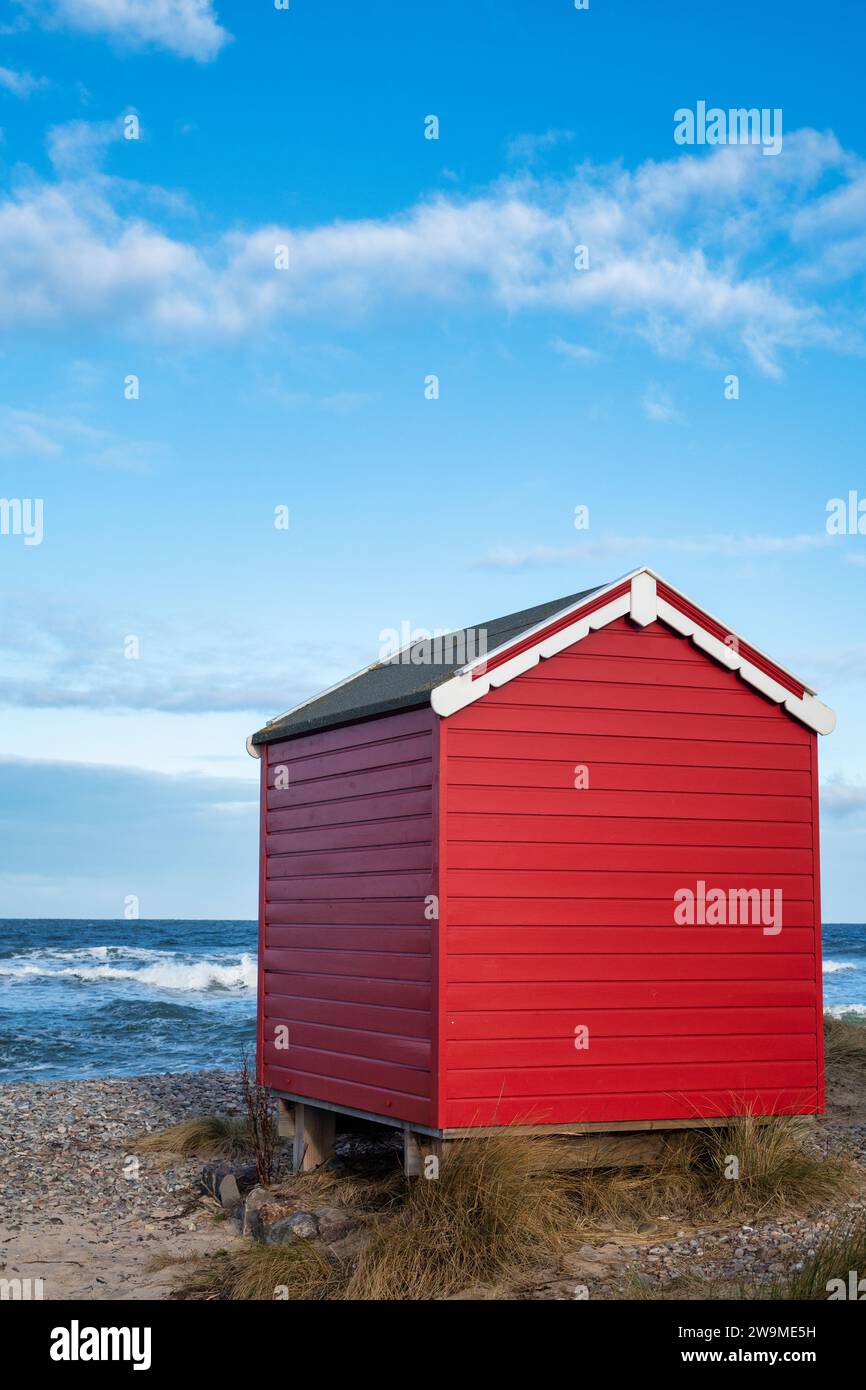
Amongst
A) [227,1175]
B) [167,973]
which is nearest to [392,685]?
[227,1175]

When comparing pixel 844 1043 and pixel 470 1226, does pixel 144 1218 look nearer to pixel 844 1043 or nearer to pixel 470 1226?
pixel 470 1226

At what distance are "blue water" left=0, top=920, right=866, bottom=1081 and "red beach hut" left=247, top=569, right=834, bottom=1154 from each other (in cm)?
1124

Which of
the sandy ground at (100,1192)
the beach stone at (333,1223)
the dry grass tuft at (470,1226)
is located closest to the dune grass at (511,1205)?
the dry grass tuft at (470,1226)

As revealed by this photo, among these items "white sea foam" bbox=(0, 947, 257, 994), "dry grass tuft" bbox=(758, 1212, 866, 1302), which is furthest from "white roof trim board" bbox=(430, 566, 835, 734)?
"white sea foam" bbox=(0, 947, 257, 994)

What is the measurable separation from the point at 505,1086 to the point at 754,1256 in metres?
1.90

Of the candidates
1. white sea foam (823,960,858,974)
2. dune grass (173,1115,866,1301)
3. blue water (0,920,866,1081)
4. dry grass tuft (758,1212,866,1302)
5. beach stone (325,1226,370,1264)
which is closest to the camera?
dry grass tuft (758,1212,866,1302)

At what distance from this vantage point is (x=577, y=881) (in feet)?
30.9

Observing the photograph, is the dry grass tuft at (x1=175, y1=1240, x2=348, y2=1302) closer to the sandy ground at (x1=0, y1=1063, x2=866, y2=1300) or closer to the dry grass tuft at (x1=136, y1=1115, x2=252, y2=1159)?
the sandy ground at (x1=0, y1=1063, x2=866, y2=1300)

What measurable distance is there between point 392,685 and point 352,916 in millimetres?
1844

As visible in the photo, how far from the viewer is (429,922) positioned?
9.01 m

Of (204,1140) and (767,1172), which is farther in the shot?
(204,1140)

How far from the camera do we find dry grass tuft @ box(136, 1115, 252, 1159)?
41.6ft
